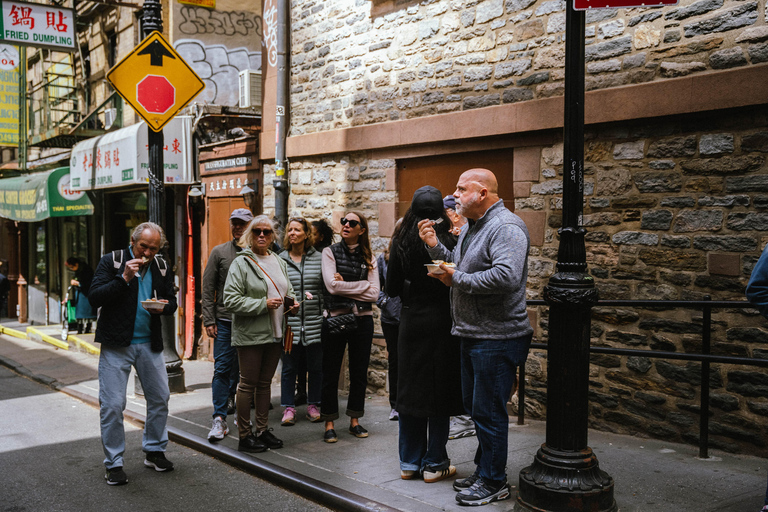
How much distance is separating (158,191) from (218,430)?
10.9 feet

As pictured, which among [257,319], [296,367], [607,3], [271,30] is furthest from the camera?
[271,30]

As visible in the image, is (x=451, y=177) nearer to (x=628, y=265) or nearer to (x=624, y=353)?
(x=628, y=265)

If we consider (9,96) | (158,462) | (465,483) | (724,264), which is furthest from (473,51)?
(9,96)

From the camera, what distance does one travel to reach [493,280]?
4.34m

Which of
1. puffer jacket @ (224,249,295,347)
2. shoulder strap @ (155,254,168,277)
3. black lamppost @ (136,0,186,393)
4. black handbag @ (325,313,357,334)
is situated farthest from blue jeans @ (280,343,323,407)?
black lamppost @ (136,0,186,393)

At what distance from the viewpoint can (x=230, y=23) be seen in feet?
46.0

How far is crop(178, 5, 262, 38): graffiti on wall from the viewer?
13.6 metres

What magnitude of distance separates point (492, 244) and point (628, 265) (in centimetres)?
237

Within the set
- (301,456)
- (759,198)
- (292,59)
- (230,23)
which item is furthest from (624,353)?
(230,23)

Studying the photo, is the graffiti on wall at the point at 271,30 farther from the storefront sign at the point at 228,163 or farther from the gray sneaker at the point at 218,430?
the gray sneaker at the point at 218,430

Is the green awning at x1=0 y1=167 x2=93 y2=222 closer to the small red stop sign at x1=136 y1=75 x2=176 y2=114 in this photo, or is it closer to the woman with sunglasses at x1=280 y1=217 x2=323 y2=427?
the small red stop sign at x1=136 y1=75 x2=176 y2=114

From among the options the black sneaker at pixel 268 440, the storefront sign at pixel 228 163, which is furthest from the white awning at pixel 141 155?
the black sneaker at pixel 268 440

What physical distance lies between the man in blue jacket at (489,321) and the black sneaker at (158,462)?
2511mm

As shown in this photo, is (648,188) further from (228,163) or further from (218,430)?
(228,163)
